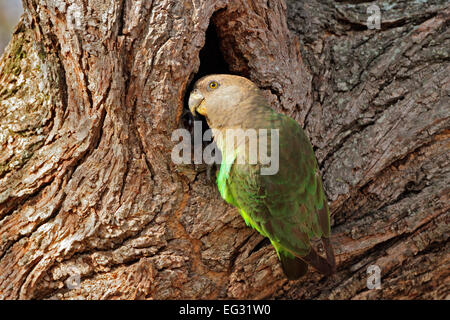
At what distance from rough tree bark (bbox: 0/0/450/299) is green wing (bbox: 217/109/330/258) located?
16cm

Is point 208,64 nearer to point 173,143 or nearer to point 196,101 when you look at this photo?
point 196,101

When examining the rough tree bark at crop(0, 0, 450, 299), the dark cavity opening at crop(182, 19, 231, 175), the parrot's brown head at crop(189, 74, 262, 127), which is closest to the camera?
the rough tree bark at crop(0, 0, 450, 299)

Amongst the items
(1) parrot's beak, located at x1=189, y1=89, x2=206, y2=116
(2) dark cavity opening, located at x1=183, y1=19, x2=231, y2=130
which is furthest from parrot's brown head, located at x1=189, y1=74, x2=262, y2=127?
(2) dark cavity opening, located at x1=183, y1=19, x2=231, y2=130

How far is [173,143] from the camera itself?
232 centimetres

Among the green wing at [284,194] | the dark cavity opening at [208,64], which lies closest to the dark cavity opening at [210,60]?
the dark cavity opening at [208,64]

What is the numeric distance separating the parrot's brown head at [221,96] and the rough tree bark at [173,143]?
121 mm

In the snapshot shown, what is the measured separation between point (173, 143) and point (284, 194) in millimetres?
698

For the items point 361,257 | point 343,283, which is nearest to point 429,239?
point 361,257

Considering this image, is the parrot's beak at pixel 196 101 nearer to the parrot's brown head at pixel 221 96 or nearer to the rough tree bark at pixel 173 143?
the parrot's brown head at pixel 221 96

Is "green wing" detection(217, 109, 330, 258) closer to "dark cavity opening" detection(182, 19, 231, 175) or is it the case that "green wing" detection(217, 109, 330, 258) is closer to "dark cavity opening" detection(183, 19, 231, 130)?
"dark cavity opening" detection(182, 19, 231, 175)

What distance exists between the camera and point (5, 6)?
602cm

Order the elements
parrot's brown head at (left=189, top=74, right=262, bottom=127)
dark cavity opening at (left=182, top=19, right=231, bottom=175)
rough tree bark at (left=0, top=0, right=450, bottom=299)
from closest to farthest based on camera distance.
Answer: rough tree bark at (left=0, top=0, right=450, bottom=299) < parrot's brown head at (left=189, top=74, right=262, bottom=127) < dark cavity opening at (left=182, top=19, right=231, bottom=175)

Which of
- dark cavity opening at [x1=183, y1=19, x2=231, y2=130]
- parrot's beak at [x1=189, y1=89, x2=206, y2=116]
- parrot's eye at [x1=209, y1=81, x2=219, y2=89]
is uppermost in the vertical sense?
dark cavity opening at [x1=183, y1=19, x2=231, y2=130]

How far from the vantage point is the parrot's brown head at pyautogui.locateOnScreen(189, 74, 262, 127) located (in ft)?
7.99
